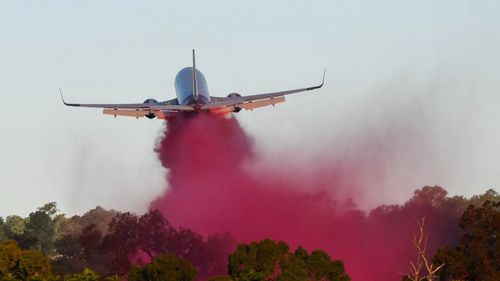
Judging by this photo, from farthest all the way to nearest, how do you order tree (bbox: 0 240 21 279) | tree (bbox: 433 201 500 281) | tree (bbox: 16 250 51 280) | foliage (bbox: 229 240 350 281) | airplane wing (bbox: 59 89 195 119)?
airplane wing (bbox: 59 89 195 119), tree (bbox: 433 201 500 281), tree (bbox: 0 240 21 279), tree (bbox: 16 250 51 280), foliage (bbox: 229 240 350 281)

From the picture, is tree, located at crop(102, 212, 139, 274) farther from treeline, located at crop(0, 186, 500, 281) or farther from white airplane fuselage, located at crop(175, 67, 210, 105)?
white airplane fuselage, located at crop(175, 67, 210, 105)

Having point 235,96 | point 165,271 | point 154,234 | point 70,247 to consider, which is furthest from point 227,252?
point 165,271

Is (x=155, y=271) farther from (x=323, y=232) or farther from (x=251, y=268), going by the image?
(x=323, y=232)

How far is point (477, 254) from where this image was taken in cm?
11944

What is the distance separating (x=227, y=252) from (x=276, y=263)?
32444 mm

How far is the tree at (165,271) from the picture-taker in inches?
4377

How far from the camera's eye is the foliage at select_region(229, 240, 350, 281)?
110688 millimetres

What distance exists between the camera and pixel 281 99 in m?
141

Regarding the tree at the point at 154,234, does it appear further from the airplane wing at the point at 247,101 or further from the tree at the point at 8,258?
the tree at the point at 8,258

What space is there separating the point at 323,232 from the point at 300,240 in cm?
347

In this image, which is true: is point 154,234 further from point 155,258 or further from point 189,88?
point 155,258

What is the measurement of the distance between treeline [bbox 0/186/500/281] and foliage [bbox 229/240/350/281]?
0.27 ft

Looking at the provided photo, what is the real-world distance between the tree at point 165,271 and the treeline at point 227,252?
82 millimetres

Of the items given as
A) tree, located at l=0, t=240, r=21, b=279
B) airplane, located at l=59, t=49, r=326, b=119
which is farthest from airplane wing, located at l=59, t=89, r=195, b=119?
tree, located at l=0, t=240, r=21, b=279
